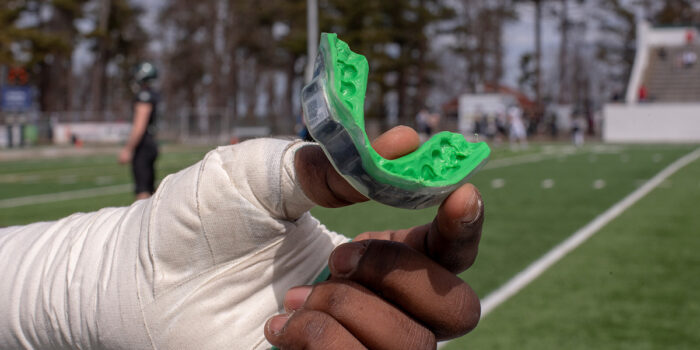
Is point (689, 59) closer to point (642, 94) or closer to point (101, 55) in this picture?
point (642, 94)

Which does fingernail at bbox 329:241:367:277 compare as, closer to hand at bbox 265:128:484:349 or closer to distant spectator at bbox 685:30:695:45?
hand at bbox 265:128:484:349

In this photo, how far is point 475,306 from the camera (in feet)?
3.89

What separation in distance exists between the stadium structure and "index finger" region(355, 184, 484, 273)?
37.7 m

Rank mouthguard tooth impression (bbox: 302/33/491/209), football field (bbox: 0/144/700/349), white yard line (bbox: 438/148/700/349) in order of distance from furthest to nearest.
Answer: white yard line (bbox: 438/148/700/349) → football field (bbox: 0/144/700/349) → mouthguard tooth impression (bbox: 302/33/491/209)

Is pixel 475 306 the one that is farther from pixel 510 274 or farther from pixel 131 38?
pixel 131 38

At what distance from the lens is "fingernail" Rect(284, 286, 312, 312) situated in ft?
3.91

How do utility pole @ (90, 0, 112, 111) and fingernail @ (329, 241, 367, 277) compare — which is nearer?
fingernail @ (329, 241, 367, 277)

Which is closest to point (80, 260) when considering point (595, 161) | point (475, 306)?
point (475, 306)

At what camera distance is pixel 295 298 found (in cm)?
120

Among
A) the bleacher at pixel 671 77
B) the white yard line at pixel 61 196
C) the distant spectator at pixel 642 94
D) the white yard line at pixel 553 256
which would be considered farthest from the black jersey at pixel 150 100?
the bleacher at pixel 671 77

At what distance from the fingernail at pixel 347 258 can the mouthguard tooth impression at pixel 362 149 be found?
0.53 ft

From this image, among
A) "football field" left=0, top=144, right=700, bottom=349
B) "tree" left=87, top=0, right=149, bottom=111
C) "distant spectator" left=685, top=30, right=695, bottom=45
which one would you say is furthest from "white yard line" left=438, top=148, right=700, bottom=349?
"tree" left=87, top=0, right=149, bottom=111

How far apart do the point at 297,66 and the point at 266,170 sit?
5744 cm

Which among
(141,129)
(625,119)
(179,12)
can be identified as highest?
(179,12)
